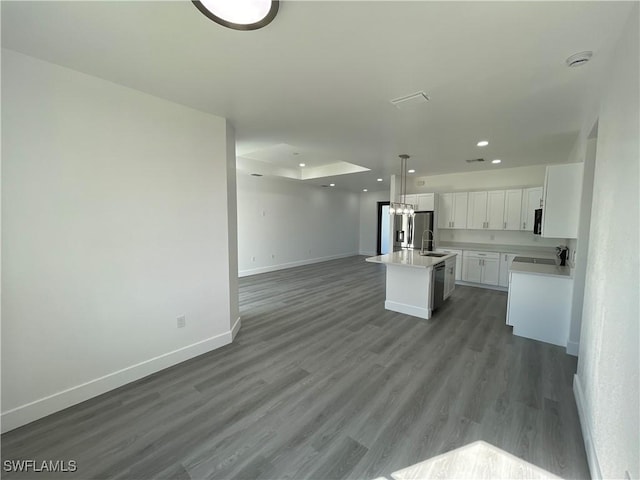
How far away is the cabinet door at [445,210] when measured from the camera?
6.14 m

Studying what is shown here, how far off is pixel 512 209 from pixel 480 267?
4.47 feet

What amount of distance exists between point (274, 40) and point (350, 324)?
3.34 metres

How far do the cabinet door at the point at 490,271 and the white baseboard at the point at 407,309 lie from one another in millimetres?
2489

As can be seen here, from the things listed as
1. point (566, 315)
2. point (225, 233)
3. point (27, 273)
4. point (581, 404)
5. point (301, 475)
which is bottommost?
point (301, 475)

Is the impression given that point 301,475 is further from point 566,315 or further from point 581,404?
point 566,315

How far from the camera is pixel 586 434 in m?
1.72

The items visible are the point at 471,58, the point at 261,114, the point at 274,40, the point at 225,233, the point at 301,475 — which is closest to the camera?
the point at 301,475

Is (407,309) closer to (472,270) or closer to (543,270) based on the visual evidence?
(543,270)

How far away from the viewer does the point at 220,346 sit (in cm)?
307

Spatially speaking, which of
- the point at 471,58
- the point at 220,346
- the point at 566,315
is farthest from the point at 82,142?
the point at 566,315

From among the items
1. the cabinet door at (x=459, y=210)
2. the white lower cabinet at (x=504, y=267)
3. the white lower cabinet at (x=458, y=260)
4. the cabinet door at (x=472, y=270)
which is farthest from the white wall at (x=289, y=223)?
the white lower cabinet at (x=504, y=267)

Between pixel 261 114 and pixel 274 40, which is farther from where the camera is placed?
pixel 261 114

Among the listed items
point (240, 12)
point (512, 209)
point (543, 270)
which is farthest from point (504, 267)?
point (240, 12)
